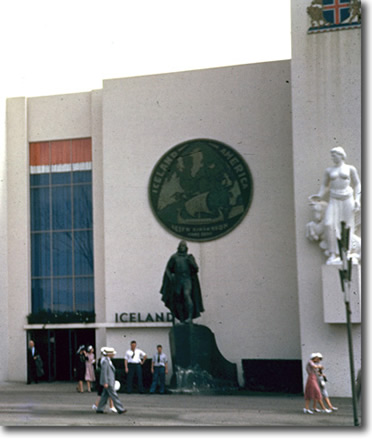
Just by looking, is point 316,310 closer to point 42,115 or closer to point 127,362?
point 127,362

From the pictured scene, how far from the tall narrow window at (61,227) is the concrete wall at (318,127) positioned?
307 inches

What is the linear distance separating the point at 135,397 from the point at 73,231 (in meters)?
7.19

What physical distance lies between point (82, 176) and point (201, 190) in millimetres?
3867

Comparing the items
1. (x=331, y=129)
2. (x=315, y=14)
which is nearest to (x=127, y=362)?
(x=331, y=129)

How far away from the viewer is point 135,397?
2191 centimetres

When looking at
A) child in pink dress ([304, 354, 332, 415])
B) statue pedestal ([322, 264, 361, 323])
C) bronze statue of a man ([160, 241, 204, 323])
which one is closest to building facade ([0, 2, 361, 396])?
Answer: bronze statue of a man ([160, 241, 204, 323])

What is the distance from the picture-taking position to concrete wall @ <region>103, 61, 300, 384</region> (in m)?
25.5

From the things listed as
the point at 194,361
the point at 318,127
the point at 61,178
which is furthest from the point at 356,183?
the point at 61,178

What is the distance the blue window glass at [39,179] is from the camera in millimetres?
28172

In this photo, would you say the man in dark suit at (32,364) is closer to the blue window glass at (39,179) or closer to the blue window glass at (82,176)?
the blue window glass at (39,179)

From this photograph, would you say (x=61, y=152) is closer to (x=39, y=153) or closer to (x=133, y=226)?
(x=39, y=153)

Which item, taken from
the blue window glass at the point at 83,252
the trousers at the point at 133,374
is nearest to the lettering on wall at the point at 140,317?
the blue window glass at the point at 83,252

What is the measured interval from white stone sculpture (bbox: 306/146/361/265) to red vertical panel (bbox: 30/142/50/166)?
9.54 meters

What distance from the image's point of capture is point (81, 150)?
28062mm
